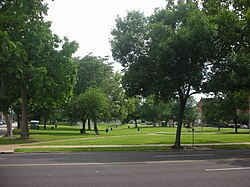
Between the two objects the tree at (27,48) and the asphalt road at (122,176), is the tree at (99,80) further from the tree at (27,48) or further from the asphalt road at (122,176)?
the asphalt road at (122,176)

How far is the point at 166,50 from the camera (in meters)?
19.4

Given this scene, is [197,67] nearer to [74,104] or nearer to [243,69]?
[243,69]

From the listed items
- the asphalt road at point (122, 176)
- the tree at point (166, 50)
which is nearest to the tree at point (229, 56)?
the tree at point (166, 50)

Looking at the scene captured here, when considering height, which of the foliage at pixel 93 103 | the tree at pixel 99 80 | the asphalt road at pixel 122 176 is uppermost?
the tree at pixel 99 80

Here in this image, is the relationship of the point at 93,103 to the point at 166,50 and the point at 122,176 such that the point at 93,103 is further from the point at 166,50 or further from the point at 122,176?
the point at 122,176

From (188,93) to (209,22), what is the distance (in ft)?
18.0

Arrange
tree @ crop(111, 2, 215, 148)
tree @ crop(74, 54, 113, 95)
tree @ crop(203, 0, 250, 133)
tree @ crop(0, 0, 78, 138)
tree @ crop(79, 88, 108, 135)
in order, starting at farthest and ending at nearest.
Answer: tree @ crop(74, 54, 113, 95), tree @ crop(79, 88, 108, 135), tree @ crop(0, 0, 78, 138), tree @ crop(203, 0, 250, 133), tree @ crop(111, 2, 215, 148)

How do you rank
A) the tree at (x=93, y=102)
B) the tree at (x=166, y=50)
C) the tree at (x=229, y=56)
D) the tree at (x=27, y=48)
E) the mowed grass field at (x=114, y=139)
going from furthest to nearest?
the tree at (x=93, y=102), the mowed grass field at (x=114, y=139), the tree at (x=27, y=48), the tree at (x=229, y=56), the tree at (x=166, y=50)

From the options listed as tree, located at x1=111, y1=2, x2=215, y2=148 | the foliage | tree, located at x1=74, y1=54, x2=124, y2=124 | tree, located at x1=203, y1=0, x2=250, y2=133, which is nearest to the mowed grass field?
the foliage

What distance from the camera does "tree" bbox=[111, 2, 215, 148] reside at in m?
19.7

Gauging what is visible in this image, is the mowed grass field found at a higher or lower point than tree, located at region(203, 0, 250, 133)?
lower

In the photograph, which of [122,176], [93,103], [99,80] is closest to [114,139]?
[93,103]

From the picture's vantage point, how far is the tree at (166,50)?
19656 mm

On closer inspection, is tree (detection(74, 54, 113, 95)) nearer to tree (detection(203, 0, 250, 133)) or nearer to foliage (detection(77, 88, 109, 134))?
foliage (detection(77, 88, 109, 134))
